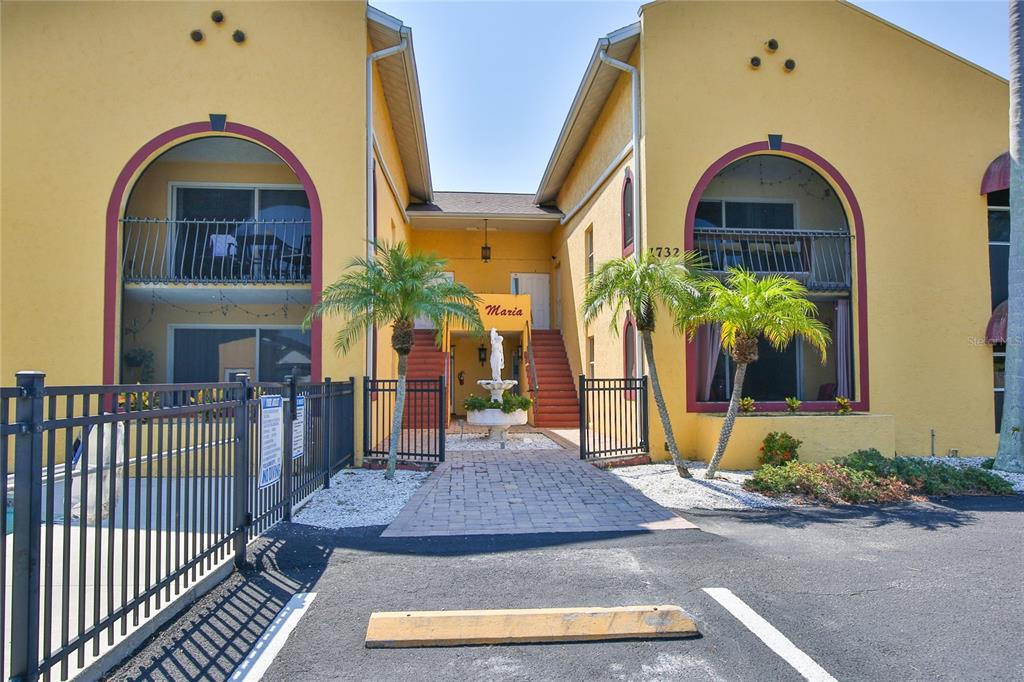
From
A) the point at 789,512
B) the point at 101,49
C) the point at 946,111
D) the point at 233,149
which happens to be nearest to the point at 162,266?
the point at 233,149

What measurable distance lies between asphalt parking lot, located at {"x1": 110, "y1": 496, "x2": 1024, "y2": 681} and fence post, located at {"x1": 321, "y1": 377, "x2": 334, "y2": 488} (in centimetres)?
211

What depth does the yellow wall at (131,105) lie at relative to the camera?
35.7ft

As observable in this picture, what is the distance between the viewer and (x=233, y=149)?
12.7m

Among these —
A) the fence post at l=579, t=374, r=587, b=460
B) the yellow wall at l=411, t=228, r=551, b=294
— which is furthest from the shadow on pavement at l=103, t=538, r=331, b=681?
the yellow wall at l=411, t=228, r=551, b=294

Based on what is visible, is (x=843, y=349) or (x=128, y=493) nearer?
(x=128, y=493)

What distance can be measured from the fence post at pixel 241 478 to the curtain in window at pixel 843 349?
1064 centimetres

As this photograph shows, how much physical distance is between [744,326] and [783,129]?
504 centimetres

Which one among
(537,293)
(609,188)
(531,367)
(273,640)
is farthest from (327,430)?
(537,293)

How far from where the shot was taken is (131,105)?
11016mm

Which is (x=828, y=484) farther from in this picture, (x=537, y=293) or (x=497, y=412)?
(x=537, y=293)

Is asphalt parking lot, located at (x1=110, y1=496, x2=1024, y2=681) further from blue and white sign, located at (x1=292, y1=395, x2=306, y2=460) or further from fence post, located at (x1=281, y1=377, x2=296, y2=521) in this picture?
blue and white sign, located at (x1=292, y1=395, x2=306, y2=460)

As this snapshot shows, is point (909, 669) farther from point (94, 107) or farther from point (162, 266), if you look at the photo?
point (94, 107)

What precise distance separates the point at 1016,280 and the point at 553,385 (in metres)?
10.5

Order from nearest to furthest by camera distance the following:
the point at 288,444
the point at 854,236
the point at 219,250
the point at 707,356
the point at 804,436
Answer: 1. the point at 288,444
2. the point at 804,436
3. the point at 707,356
4. the point at 854,236
5. the point at 219,250
